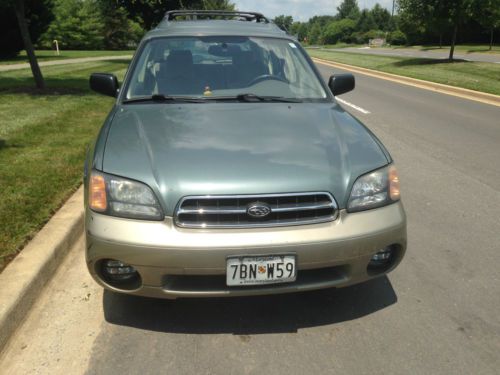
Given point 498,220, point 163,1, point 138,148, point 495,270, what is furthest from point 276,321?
point 163,1

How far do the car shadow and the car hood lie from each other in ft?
2.47

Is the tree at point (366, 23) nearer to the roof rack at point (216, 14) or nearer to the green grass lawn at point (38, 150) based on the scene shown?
the green grass lawn at point (38, 150)

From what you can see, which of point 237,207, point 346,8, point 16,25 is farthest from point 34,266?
point 346,8

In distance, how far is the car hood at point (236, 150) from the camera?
2586 mm

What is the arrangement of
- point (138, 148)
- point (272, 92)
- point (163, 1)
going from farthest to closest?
point (163, 1) → point (272, 92) → point (138, 148)

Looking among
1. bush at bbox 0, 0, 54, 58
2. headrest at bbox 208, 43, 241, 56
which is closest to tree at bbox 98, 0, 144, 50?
bush at bbox 0, 0, 54, 58

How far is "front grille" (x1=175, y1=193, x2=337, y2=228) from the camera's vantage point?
252cm

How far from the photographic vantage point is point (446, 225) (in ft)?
14.4

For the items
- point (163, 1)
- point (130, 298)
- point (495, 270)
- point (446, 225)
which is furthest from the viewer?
point (163, 1)

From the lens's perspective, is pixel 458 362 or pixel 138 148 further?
pixel 138 148

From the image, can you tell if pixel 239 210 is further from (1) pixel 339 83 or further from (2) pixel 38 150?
(2) pixel 38 150

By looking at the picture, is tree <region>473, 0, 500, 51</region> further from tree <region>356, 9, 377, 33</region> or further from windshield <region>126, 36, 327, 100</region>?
tree <region>356, 9, 377, 33</region>

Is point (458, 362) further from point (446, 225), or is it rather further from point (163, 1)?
point (163, 1)

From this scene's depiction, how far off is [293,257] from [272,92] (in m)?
1.72
